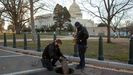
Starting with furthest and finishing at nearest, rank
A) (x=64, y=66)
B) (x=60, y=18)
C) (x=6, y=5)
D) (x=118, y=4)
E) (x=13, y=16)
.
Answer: (x=60, y=18), (x=13, y=16), (x=6, y=5), (x=118, y=4), (x=64, y=66)

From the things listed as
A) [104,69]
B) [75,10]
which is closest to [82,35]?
[104,69]

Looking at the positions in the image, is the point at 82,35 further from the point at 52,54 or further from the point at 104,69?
the point at 104,69

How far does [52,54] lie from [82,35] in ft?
4.01

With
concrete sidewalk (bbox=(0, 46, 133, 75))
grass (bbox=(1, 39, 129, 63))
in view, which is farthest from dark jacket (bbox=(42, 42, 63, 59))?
grass (bbox=(1, 39, 129, 63))

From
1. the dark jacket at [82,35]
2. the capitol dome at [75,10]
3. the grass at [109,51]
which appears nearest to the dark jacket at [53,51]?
the dark jacket at [82,35]

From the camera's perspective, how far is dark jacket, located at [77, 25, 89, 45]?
9.50m

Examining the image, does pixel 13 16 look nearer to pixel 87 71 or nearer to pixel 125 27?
pixel 87 71

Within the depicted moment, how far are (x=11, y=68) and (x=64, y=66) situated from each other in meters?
2.28

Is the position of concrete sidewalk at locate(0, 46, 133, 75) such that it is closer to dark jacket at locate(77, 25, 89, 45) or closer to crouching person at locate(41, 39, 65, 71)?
crouching person at locate(41, 39, 65, 71)

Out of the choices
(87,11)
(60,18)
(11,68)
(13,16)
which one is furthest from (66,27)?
(11,68)

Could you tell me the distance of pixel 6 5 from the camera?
44.0 m

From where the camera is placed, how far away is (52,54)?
9.45 m

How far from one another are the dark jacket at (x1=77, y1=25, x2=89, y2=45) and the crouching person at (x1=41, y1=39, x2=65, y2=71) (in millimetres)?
715

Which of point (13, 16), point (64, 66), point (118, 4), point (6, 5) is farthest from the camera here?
point (13, 16)
